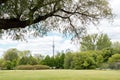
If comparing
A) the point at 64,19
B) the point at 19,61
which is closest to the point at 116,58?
the point at 19,61

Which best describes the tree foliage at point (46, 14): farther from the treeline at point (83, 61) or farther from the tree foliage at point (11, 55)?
the tree foliage at point (11, 55)

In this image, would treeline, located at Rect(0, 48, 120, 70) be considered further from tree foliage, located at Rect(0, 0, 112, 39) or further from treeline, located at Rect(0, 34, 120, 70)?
tree foliage, located at Rect(0, 0, 112, 39)

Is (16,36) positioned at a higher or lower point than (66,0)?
lower

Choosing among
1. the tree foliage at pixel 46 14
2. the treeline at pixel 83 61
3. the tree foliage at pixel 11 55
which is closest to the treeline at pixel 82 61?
the treeline at pixel 83 61

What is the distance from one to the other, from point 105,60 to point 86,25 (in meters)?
73.0

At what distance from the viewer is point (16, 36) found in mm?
14102

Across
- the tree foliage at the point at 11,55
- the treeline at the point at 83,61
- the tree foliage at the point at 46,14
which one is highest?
the tree foliage at the point at 11,55

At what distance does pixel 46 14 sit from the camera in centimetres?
1329

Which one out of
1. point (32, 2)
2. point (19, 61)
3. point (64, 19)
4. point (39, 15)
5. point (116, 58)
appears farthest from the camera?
point (19, 61)

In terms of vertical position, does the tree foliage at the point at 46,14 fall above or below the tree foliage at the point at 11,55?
below

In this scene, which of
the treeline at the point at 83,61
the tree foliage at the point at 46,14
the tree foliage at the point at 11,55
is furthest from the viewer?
the tree foliage at the point at 11,55

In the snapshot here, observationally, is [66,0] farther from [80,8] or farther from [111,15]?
[111,15]

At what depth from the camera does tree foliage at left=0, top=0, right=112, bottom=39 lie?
40.8 feet

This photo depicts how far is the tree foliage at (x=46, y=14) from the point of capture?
12.4 m
